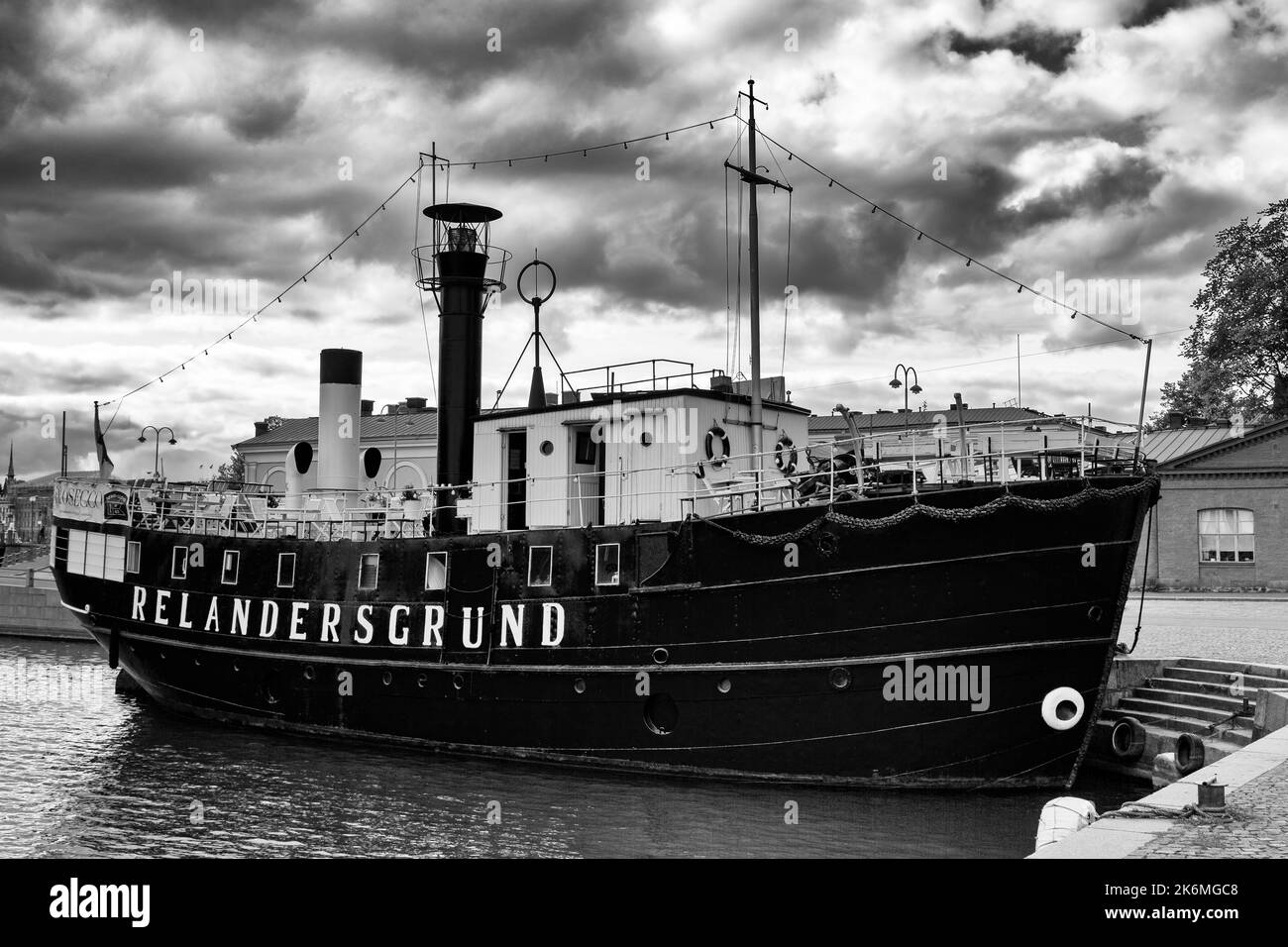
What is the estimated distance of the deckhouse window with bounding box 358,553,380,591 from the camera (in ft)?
64.8

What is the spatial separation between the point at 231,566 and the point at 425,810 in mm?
8411

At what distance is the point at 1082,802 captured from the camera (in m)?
10.9

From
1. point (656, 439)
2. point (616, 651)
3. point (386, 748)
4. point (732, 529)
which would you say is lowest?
point (386, 748)

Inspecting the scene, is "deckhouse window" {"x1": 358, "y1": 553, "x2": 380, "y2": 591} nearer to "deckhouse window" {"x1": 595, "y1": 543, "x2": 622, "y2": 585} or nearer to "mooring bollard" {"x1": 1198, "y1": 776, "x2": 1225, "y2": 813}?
"deckhouse window" {"x1": 595, "y1": 543, "x2": 622, "y2": 585}

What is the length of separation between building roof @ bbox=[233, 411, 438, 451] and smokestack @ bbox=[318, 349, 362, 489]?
103 feet

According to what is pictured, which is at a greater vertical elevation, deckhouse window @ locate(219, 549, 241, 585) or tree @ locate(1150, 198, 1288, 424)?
tree @ locate(1150, 198, 1288, 424)

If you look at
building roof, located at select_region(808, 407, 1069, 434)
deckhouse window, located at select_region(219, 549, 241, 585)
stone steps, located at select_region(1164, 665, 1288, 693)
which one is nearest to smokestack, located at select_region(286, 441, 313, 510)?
deckhouse window, located at select_region(219, 549, 241, 585)

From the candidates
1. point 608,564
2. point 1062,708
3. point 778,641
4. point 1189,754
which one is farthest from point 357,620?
Answer: point 1189,754

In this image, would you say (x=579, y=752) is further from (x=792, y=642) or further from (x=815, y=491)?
(x=815, y=491)

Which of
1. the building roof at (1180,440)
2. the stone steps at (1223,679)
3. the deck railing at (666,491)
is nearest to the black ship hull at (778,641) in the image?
the deck railing at (666,491)

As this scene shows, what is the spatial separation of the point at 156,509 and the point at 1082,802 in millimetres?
20050

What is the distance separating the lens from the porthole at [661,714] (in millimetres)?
16614

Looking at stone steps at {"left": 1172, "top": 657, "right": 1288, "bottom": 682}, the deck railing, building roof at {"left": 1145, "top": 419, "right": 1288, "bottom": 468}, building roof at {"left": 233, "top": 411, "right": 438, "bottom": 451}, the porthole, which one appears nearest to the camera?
the deck railing

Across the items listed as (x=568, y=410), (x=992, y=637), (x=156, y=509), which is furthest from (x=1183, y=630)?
(x=156, y=509)
